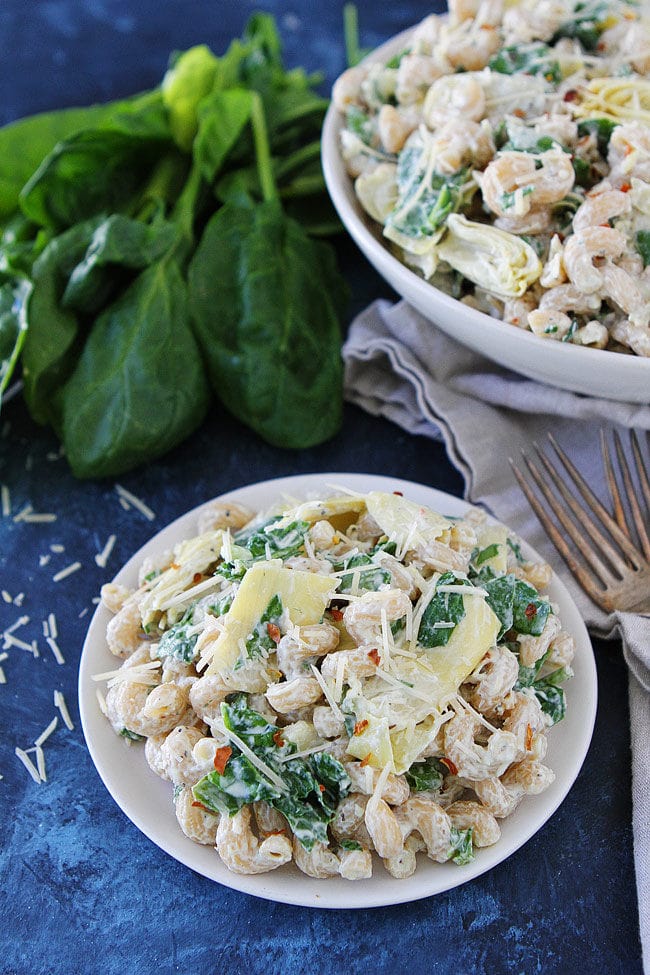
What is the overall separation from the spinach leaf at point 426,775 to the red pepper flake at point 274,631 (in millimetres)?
263

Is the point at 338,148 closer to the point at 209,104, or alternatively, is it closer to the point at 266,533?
the point at 209,104

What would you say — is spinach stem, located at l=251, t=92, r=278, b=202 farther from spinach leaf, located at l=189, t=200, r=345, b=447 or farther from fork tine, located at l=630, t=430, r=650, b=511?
fork tine, located at l=630, t=430, r=650, b=511

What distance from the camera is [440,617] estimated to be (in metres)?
1.49

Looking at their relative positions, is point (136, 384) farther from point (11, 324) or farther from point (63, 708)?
point (63, 708)

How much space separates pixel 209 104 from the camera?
7.85ft

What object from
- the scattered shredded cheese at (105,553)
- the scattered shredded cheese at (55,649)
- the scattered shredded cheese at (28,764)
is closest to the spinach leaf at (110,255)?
the scattered shredded cheese at (105,553)

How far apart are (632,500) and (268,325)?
0.83m

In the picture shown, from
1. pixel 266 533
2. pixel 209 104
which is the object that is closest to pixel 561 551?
pixel 266 533

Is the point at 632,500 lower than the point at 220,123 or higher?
lower

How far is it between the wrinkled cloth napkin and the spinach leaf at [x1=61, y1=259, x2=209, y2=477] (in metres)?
0.36

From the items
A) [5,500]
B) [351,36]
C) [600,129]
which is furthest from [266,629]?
[351,36]

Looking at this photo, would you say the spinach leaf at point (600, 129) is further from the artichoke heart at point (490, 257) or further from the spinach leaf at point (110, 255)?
the spinach leaf at point (110, 255)

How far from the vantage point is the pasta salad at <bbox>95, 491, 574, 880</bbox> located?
1414mm

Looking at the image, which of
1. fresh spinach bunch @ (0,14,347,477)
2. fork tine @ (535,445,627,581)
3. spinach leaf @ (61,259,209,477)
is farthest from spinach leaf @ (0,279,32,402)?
fork tine @ (535,445,627,581)
